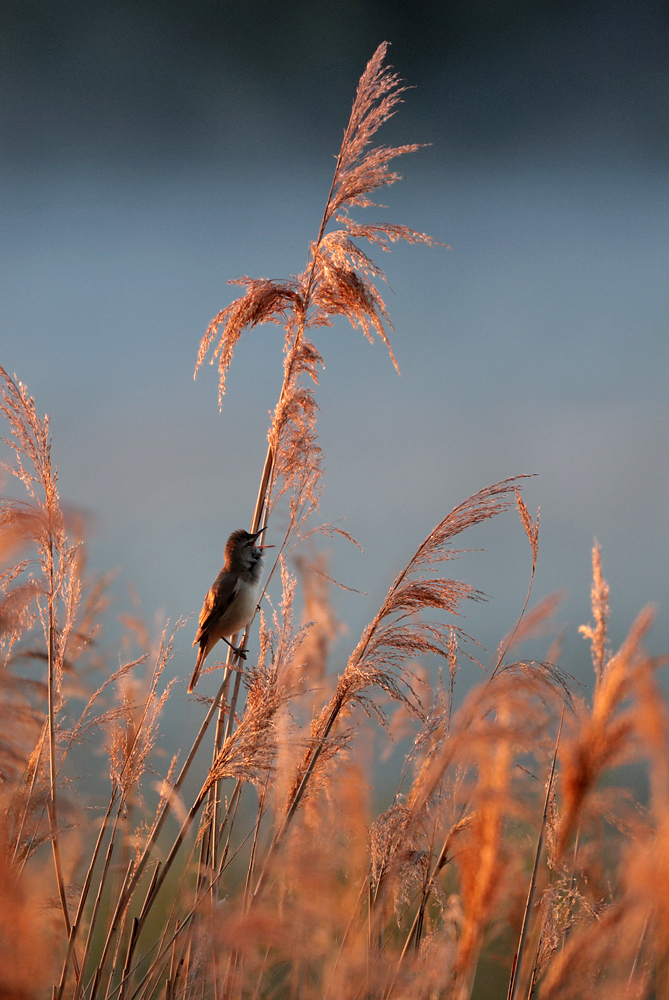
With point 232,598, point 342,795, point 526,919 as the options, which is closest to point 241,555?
point 232,598

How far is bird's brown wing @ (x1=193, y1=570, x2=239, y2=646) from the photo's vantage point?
2.81 m

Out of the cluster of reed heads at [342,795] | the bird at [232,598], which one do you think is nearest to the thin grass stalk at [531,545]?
the cluster of reed heads at [342,795]

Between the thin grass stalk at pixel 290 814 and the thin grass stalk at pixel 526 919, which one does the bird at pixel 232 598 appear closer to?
the thin grass stalk at pixel 290 814

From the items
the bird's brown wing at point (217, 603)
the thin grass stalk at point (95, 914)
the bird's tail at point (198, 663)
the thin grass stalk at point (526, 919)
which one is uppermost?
the bird's brown wing at point (217, 603)

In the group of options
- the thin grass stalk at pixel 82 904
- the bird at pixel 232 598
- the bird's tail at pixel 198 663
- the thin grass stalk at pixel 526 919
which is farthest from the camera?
the bird at pixel 232 598

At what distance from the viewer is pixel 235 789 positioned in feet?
6.56

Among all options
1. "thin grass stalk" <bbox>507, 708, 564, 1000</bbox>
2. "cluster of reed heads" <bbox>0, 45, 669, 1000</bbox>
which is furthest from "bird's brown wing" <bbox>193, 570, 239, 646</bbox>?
"thin grass stalk" <bbox>507, 708, 564, 1000</bbox>

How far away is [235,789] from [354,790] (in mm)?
388

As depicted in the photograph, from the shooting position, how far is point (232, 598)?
9.21 ft

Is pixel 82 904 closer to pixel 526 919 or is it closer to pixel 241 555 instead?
pixel 526 919

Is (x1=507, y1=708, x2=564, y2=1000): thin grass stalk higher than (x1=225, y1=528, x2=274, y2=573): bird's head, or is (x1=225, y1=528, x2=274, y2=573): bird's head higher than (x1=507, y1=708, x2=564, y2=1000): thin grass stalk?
(x1=225, y1=528, x2=274, y2=573): bird's head

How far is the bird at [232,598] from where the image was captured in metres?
2.79

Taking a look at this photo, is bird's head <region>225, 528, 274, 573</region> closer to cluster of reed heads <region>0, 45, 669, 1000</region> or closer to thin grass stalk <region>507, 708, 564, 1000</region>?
cluster of reed heads <region>0, 45, 669, 1000</region>

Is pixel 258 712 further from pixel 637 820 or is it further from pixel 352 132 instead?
pixel 352 132
